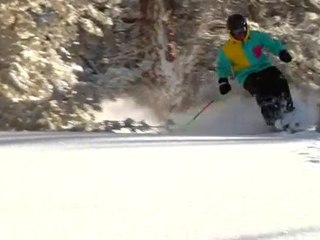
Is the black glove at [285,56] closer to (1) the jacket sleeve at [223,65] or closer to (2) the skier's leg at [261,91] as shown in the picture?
(2) the skier's leg at [261,91]

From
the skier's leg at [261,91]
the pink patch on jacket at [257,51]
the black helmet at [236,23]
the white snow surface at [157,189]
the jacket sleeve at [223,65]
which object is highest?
the black helmet at [236,23]

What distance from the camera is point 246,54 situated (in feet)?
37.1

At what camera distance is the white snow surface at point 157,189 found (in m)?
4.71

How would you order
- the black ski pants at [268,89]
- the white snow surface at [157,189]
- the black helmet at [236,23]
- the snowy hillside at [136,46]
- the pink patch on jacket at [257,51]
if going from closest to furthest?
1. the white snow surface at [157,189]
2. the black helmet at [236,23]
3. the black ski pants at [268,89]
4. the pink patch on jacket at [257,51]
5. the snowy hillside at [136,46]

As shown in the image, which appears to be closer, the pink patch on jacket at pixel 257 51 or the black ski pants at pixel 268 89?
the black ski pants at pixel 268 89

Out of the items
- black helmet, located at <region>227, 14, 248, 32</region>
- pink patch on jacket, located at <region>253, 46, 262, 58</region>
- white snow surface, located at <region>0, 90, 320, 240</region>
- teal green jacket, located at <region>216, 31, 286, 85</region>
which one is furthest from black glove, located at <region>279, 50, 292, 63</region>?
white snow surface, located at <region>0, 90, 320, 240</region>

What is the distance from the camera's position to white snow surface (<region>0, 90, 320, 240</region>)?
4.71 m

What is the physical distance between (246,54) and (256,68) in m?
0.30

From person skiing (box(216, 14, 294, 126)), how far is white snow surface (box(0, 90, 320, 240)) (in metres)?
3.11

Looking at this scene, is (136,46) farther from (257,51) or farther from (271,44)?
(271,44)

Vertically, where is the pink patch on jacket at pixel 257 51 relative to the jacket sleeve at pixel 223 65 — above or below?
above

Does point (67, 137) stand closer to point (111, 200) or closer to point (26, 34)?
point (111, 200)

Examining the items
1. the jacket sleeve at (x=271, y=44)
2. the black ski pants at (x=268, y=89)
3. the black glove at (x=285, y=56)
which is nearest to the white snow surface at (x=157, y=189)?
the black glove at (x=285, y=56)

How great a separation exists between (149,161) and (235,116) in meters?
6.05
